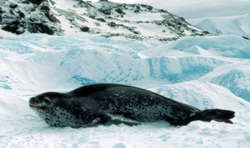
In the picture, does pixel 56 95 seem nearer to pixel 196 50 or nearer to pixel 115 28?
pixel 196 50

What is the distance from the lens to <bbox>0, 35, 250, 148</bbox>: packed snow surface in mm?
2420

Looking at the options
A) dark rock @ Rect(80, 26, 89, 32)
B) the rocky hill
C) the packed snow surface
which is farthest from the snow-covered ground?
dark rock @ Rect(80, 26, 89, 32)

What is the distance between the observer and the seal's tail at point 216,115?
3094mm

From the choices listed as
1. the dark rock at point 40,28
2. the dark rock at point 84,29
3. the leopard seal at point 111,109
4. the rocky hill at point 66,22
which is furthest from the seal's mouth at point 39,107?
the dark rock at point 84,29

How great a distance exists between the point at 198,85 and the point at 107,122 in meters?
2.66

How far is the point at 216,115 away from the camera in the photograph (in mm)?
3148

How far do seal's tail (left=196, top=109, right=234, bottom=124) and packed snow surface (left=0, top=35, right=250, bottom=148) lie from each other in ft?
0.42

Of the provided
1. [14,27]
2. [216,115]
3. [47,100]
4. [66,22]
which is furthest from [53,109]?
[66,22]

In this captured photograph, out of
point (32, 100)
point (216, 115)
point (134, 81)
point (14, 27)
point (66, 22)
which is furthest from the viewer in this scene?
point (66, 22)

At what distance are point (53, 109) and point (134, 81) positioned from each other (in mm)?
4403

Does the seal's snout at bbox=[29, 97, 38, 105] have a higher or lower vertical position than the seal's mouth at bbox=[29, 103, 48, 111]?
higher

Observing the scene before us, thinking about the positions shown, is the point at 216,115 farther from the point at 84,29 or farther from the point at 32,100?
the point at 84,29

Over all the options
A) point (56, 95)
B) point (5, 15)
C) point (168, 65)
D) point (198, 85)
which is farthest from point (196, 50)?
point (5, 15)

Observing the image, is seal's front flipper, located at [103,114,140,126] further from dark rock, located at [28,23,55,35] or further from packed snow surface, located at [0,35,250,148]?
dark rock, located at [28,23,55,35]
